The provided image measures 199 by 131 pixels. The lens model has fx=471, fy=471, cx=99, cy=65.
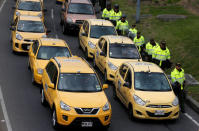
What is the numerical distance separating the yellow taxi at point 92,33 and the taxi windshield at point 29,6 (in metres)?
6.06

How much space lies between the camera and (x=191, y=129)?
1566 cm

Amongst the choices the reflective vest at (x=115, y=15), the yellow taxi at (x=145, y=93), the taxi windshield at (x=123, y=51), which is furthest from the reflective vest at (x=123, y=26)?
the yellow taxi at (x=145, y=93)

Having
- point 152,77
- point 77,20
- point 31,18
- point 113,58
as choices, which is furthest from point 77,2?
point 152,77

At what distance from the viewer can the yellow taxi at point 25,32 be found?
24031 mm

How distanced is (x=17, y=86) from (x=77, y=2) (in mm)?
13309

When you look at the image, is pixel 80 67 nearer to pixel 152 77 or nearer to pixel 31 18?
pixel 152 77

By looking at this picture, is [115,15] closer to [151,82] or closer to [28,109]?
[151,82]

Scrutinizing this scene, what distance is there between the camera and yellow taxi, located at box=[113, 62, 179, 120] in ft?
51.3

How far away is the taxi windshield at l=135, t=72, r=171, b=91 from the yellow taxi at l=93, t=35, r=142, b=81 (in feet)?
10.6

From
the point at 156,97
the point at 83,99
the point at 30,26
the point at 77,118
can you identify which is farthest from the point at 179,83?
the point at 30,26

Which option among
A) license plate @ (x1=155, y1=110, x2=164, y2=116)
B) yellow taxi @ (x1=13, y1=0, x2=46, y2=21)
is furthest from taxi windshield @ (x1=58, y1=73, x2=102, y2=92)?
yellow taxi @ (x1=13, y1=0, x2=46, y2=21)

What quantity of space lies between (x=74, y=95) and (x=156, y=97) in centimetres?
299

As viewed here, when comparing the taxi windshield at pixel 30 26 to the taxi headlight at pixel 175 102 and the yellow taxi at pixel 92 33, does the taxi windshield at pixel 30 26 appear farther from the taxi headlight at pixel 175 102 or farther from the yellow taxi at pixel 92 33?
the taxi headlight at pixel 175 102

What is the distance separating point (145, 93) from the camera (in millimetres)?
16078
